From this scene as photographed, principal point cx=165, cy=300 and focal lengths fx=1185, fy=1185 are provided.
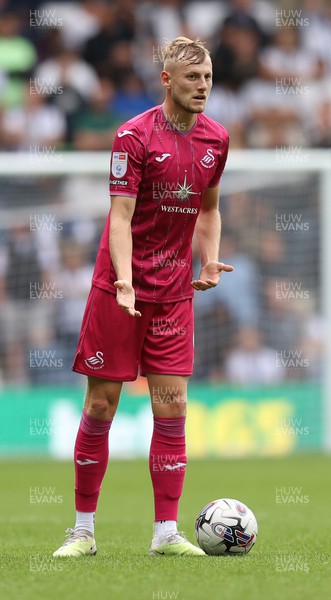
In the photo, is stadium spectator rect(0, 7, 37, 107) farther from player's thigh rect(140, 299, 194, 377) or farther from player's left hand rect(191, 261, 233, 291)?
player's thigh rect(140, 299, 194, 377)

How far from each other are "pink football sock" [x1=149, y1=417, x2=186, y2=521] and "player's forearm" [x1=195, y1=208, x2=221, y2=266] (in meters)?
0.78

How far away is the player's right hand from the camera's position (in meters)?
4.87

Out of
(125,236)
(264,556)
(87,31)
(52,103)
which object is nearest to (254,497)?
(264,556)

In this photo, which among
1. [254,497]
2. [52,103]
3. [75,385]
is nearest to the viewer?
[254,497]

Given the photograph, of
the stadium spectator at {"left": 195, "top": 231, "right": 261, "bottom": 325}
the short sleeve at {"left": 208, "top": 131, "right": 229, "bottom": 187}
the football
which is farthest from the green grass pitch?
the stadium spectator at {"left": 195, "top": 231, "right": 261, "bottom": 325}

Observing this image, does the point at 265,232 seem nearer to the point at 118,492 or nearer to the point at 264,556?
the point at 118,492

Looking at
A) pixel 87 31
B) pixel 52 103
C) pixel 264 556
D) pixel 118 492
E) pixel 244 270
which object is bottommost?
pixel 118 492

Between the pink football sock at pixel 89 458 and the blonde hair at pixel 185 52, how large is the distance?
62.7 inches

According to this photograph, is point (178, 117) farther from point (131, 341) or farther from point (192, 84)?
point (131, 341)

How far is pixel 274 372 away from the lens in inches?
499

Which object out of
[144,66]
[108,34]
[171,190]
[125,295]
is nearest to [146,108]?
[144,66]

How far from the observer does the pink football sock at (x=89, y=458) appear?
205 inches

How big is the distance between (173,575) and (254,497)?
409cm

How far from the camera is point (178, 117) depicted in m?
5.17
